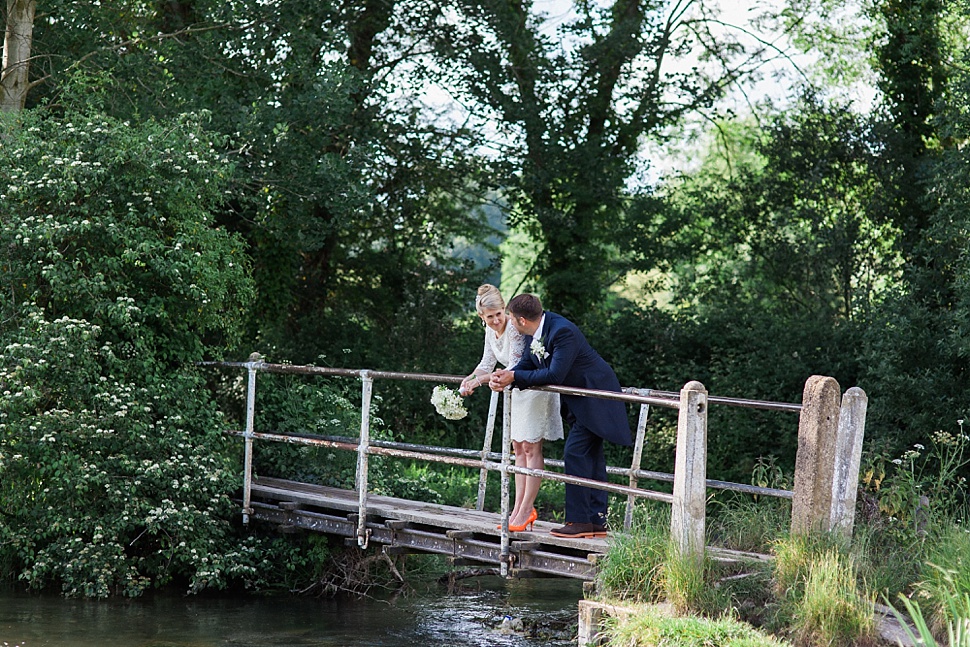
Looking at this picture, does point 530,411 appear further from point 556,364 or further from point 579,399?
point 556,364

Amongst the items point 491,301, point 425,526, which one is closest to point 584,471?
point 491,301

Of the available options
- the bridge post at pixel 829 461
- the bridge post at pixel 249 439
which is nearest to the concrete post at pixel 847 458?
the bridge post at pixel 829 461

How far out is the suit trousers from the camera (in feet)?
26.5

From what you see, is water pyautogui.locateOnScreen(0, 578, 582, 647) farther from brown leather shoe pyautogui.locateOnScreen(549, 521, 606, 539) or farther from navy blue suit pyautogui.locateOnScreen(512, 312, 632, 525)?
navy blue suit pyautogui.locateOnScreen(512, 312, 632, 525)

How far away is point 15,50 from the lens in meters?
13.0

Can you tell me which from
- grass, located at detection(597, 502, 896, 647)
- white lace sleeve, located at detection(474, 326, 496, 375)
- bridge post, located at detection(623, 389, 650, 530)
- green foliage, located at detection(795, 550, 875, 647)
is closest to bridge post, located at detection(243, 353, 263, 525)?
white lace sleeve, located at detection(474, 326, 496, 375)

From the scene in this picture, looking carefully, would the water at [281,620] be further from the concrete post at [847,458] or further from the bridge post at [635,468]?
the concrete post at [847,458]

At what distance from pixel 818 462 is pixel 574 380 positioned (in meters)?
1.91

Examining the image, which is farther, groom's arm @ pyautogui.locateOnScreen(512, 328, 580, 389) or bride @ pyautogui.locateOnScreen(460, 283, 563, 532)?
bride @ pyautogui.locateOnScreen(460, 283, 563, 532)

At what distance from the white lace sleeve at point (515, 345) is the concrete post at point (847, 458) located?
8.23 ft

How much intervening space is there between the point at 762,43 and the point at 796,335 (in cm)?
699

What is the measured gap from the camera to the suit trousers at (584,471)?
26.5 ft

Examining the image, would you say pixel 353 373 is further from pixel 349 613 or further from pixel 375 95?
pixel 375 95

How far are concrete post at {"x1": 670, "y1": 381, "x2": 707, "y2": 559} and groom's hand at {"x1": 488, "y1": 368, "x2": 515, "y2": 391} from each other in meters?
1.47
